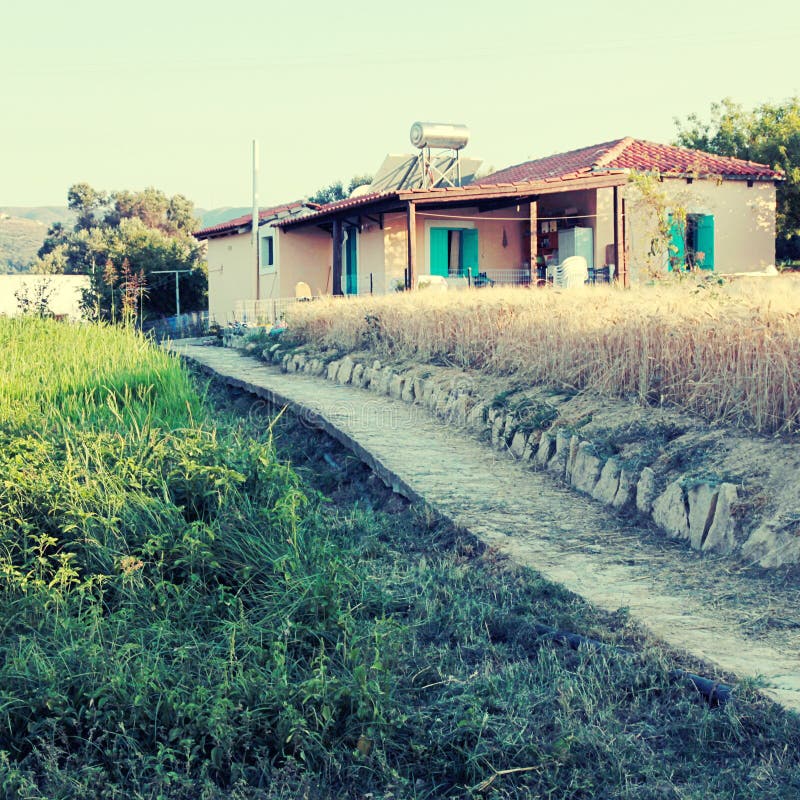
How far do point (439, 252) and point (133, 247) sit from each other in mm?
21498

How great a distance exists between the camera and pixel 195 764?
9.98ft

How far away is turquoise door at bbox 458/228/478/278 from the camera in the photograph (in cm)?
2145

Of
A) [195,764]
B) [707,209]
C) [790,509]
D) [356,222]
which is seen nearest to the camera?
[195,764]

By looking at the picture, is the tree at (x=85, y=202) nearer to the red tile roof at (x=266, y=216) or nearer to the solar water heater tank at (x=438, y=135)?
the red tile roof at (x=266, y=216)

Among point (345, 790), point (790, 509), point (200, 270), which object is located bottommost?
point (345, 790)

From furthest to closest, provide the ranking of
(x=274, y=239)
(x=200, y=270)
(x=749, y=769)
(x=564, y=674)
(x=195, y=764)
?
(x=200, y=270) < (x=274, y=239) < (x=564, y=674) < (x=195, y=764) < (x=749, y=769)

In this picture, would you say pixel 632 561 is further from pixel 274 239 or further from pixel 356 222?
pixel 274 239

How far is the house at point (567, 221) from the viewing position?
18.5 metres

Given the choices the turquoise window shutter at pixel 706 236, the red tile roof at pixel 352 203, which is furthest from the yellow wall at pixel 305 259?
the turquoise window shutter at pixel 706 236

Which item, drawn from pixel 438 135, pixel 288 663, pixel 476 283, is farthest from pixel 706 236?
pixel 288 663

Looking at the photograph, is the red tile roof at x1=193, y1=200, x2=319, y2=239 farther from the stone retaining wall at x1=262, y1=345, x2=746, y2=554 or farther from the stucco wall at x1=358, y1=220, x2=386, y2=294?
the stone retaining wall at x1=262, y1=345, x2=746, y2=554

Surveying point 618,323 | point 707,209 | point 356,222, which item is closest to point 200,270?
point 356,222

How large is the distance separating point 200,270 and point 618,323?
101 feet

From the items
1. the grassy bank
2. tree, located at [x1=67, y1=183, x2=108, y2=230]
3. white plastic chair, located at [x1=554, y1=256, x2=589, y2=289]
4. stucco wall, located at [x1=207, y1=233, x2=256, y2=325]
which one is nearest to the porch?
white plastic chair, located at [x1=554, y1=256, x2=589, y2=289]
